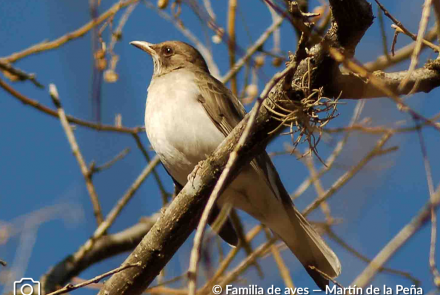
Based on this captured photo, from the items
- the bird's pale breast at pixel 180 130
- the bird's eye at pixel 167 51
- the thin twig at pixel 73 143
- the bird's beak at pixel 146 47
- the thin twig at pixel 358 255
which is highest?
the bird's beak at pixel 146 47

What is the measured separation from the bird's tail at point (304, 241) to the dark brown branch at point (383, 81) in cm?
160

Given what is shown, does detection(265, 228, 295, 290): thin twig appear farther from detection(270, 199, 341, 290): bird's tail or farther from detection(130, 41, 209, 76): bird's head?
detection(130, 41, 209, 76): bird's head

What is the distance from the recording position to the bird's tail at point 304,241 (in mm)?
5172

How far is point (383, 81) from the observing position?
153 inches

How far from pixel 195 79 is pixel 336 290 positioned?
88.8 inches

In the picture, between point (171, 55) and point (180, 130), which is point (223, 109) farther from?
point (171, 55)

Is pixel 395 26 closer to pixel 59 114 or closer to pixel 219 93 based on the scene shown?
pixel 219 93

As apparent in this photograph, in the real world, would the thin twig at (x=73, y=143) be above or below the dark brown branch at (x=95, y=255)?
above

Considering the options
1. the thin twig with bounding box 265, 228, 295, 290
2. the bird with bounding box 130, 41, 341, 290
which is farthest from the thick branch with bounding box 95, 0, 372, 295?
the bird with bounding box 130, 41, 341, 290

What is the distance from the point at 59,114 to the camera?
5.97m

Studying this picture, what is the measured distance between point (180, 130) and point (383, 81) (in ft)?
6.20

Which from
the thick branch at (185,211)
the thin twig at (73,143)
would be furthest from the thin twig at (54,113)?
the thick branch at (185,211)

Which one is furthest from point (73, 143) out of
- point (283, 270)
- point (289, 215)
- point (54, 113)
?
point (283, 270)

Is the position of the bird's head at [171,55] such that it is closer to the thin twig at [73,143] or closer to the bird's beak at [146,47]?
the bird's beak at [146,47]
